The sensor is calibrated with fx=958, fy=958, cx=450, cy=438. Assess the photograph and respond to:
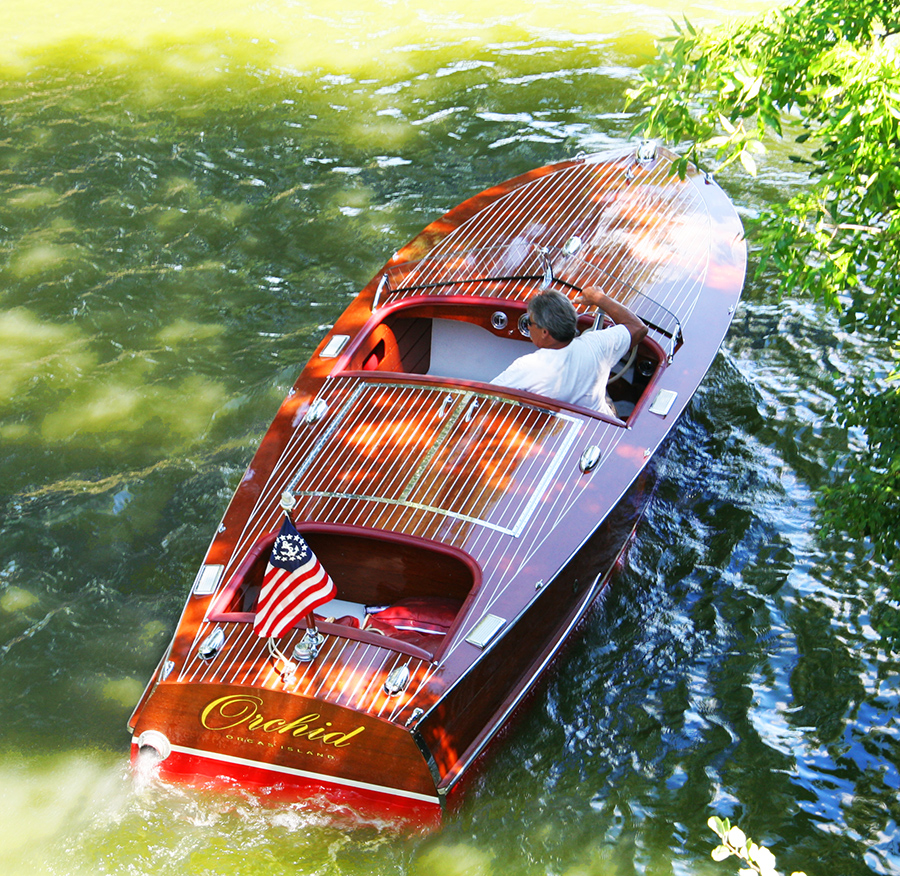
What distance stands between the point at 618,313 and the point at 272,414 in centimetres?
230

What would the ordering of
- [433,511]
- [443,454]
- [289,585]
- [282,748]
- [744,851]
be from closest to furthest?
1. [744,851]
2. [289,585]
3. [282,748]
4. [433,511]
5. [443,454]

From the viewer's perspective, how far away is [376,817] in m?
3.62

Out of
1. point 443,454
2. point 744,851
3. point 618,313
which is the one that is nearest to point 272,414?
point 443,454

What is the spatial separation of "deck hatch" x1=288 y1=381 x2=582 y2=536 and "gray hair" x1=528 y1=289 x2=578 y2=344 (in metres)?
0.37

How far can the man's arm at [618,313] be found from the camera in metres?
4.71

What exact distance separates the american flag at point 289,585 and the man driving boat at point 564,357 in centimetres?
154

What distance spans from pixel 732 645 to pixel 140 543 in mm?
3047

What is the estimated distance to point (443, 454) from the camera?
4.32 m

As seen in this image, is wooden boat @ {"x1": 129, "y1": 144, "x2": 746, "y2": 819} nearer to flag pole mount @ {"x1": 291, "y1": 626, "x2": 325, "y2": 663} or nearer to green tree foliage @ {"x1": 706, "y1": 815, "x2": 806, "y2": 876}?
flag pole mount @ {"x1": 291, "y1": 626, "x2": 325, "y2": 663}

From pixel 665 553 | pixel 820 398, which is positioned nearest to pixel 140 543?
pixel 665 553

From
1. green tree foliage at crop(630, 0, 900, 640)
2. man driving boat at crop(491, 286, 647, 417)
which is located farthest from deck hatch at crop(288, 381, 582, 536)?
green tree foliage at crop(630, 0, 900, 640)

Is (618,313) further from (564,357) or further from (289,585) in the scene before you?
(289,585)

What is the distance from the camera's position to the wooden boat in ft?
11.7

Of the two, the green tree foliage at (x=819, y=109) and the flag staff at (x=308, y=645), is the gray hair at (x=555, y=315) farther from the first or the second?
the flag staff at (x=308, y=645)
